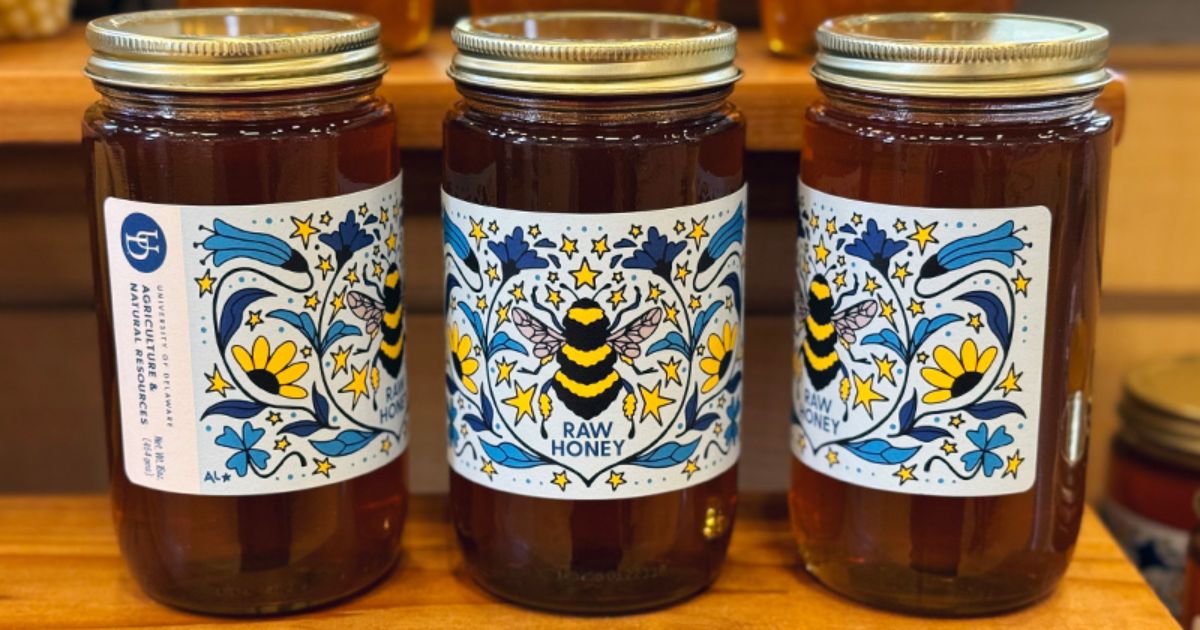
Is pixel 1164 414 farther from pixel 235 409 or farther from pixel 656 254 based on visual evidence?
pixel 235 409

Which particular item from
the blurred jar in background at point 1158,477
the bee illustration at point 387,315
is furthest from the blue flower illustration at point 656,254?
the blurred jar in background at point 1158,477

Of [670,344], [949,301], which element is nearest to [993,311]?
[949,301]

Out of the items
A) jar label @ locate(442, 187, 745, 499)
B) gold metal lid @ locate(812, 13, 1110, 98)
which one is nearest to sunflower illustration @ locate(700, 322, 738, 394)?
jar label @ locate(442, 187, 745, 499)

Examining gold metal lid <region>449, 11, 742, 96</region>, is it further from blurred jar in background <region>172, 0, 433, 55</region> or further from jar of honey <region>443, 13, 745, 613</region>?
blurred jar in background <region>172, 0, 433, 55</region>

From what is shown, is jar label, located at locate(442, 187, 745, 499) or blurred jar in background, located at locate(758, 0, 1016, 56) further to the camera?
blurred jar in background, located at locate(758, 0, 1016, 56)

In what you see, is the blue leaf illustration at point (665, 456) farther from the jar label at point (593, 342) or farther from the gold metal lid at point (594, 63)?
the gold metal lid at point (594, 63)

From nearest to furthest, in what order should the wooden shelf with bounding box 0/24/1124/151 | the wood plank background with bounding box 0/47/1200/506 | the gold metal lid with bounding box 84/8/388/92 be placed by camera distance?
the gold metal lid with bounding box 84/8/388/92 < the wooden shelf with bounding box 0/24/1124/151 < the wood plank background with bounding box 0/47/1200/506

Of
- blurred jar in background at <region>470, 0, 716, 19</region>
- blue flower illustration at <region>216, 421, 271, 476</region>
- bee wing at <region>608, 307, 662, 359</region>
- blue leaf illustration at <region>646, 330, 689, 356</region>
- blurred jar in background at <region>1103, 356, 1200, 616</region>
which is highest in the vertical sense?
blurred jar in background at <region>470, 0, 716, 19</region>
